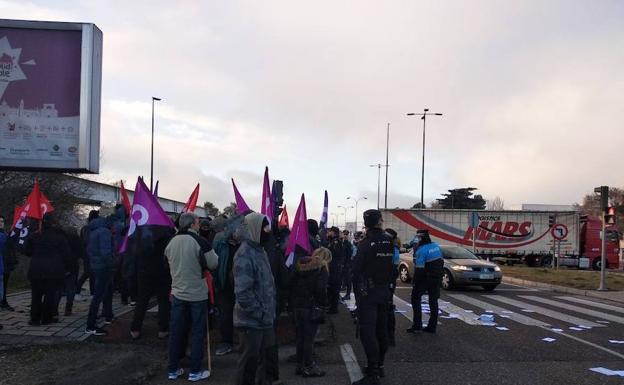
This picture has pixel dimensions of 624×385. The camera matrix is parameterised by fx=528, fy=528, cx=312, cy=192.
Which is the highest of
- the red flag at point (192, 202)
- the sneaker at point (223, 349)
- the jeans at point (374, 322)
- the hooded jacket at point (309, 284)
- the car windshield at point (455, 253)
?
the red flag at point (192, 202)

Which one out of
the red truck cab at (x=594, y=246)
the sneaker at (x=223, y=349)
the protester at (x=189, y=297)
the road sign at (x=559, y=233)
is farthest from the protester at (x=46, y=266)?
the red truck cab at (x=594, y=246)

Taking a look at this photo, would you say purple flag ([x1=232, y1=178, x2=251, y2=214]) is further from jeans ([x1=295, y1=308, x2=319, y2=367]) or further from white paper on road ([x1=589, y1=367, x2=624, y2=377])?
white paper on road ([x1=589, y1=367, x2=624, y2=377])

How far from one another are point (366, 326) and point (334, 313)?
217 inches

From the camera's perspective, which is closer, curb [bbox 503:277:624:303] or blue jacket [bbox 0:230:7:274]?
blue jacket [bbox 0:230:7:274]

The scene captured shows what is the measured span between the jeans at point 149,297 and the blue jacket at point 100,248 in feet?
2.96

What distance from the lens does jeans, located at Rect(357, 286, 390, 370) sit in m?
6.19

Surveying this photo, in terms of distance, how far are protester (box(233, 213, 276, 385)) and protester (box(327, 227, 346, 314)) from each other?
603 centimetres

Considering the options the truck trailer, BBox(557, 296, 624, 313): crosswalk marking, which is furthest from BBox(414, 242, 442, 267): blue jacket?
the truck trailer

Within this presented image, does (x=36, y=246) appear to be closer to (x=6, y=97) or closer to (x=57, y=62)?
(x=6, y=97)

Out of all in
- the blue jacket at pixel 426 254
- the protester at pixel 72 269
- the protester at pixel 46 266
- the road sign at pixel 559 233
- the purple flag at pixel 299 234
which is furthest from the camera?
the road sign at pixel 559 233

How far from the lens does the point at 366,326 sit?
20.6 ft

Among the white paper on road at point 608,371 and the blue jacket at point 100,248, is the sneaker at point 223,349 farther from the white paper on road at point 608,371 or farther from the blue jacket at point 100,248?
the white paper on road at point 608,371

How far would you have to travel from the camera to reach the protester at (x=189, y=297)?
620 cm

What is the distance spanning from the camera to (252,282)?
4.91 metres
